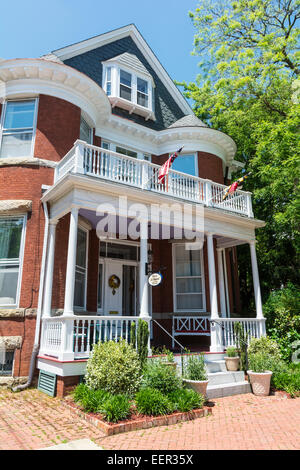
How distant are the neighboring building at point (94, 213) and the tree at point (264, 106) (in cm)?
215

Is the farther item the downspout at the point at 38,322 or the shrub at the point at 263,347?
the shrub at the point at 263,347

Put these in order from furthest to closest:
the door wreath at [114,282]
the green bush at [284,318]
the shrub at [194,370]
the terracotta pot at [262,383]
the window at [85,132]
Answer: the door wreath at [114,282], the window at [85,132], the green bush at [284,318], the terracotta pot at [262,383], the shrub at [194,370]

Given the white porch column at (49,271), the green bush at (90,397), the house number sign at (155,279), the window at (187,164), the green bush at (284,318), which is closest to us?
the green bush at (90,397)

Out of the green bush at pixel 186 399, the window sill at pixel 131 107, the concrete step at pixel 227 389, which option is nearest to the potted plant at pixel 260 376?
the concrete step at pixel 227 389

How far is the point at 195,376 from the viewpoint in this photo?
7.32 meters

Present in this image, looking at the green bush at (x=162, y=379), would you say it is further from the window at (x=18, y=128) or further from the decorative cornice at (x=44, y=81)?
the decorative cornice at (x=44, y=81)

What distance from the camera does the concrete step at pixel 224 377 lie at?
854 cm

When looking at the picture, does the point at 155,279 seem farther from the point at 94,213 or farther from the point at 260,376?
the point at 260,376

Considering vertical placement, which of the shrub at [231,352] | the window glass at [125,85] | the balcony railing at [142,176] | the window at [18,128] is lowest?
the shrub at [231,352]

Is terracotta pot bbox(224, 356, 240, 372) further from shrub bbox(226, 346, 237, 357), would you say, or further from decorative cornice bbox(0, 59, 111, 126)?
decorative cornice bbox(0, 59, 111, 126)

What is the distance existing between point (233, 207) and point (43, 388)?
870 cm

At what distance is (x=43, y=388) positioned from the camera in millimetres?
8055

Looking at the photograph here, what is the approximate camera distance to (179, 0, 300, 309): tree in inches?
547

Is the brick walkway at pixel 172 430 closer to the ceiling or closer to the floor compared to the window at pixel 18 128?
closer to the floor
